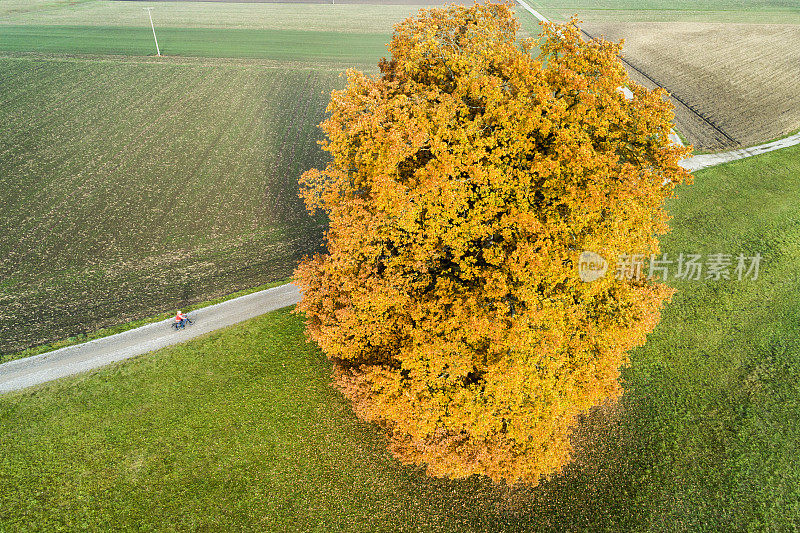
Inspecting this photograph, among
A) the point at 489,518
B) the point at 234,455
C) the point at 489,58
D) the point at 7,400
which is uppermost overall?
the point at 489,58

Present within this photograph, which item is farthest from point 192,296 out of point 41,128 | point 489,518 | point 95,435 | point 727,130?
point 727,130

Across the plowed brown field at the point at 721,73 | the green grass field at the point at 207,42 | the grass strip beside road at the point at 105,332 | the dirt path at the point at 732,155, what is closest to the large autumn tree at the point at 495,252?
the grass strip beside road at the point at 105,332

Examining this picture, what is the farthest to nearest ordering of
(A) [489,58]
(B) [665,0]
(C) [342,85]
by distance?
(B) [665,0] → (C) [342,85] → (A) [489,58]

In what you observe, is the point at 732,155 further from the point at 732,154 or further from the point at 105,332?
the point at 105,332

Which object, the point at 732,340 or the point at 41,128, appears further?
the point at 41,128

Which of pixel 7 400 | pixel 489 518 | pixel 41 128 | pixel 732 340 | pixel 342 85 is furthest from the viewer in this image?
pixel 342 85

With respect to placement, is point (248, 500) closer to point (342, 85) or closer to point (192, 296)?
point (192, 296)

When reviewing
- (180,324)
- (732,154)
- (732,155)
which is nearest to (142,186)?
(180,324)

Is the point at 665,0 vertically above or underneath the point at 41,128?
above
